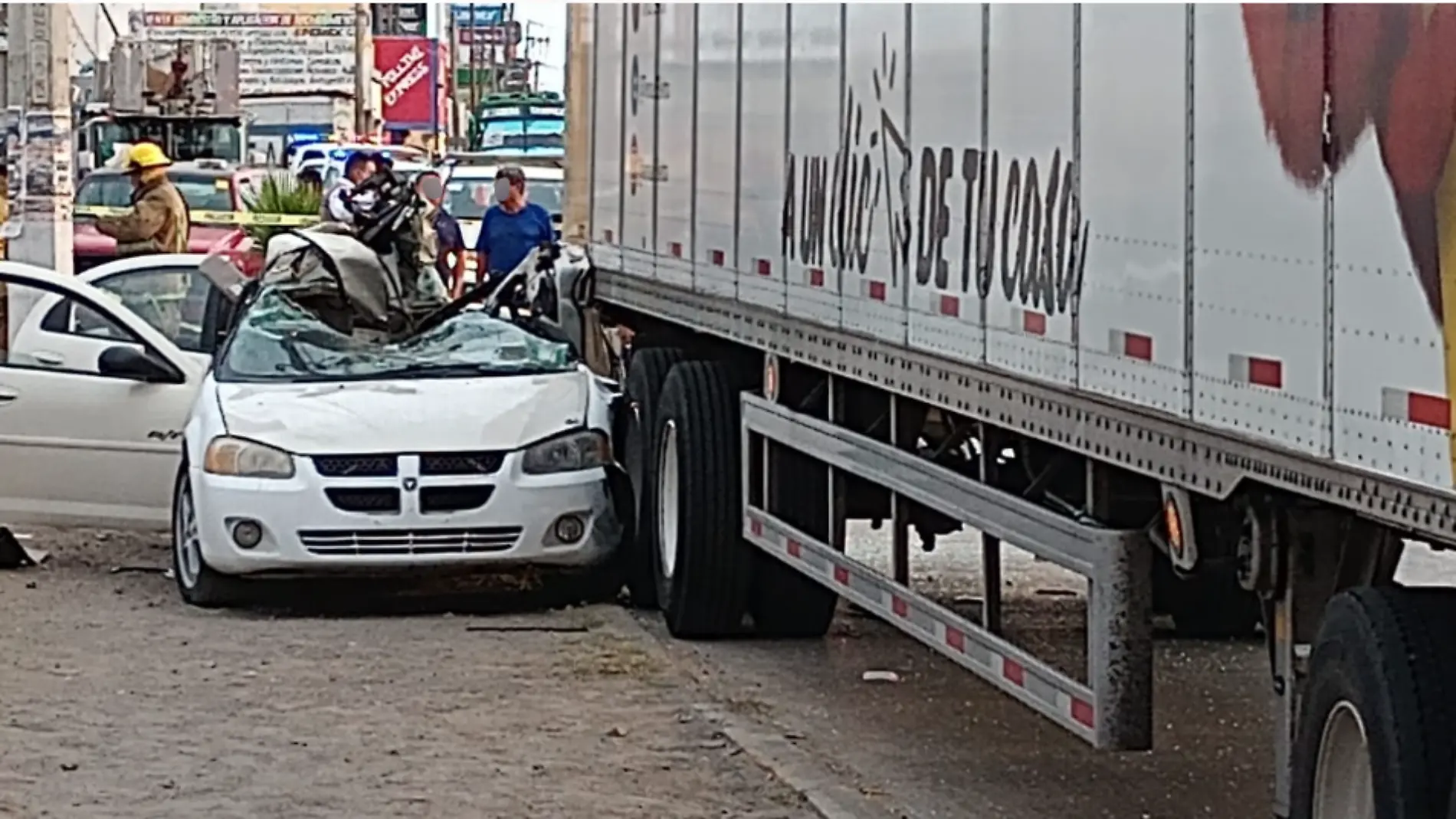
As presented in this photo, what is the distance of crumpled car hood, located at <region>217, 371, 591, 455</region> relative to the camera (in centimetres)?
1202

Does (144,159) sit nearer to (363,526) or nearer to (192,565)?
(192,565)

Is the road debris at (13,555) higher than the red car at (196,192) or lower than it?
lower

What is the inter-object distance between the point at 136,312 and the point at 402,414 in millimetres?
2837

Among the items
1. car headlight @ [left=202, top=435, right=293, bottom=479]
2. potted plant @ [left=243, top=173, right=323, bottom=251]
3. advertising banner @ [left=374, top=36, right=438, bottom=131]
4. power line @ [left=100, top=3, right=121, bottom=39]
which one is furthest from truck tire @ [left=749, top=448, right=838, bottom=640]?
advertising banner @ [left=374, top=36, right=438, bottom=131]

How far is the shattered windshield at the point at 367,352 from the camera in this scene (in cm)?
1266

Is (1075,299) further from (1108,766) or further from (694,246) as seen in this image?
(694,246)

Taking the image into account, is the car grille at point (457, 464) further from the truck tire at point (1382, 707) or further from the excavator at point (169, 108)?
the excavator at point (169, 108)

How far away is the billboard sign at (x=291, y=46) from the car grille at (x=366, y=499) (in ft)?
175

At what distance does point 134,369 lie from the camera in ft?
43.5

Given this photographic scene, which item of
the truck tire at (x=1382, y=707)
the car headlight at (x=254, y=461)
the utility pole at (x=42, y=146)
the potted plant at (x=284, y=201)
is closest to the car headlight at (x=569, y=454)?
the car headlight at (x=254, y=461)

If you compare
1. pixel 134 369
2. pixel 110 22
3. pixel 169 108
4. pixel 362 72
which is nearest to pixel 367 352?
pixel 134 369

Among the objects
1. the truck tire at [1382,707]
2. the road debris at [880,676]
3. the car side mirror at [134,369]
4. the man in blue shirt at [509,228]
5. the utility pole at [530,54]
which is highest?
the utility pole at [530,54]

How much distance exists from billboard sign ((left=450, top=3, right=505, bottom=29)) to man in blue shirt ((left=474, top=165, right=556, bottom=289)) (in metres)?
72.1

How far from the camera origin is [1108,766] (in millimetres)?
9203
